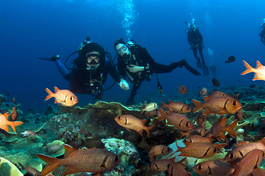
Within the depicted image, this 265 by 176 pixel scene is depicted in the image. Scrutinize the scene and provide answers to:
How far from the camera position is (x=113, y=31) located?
107 metres

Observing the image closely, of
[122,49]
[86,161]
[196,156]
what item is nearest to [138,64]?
[122,49]

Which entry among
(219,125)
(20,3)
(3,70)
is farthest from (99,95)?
(3,70)

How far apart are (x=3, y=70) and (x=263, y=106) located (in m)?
166

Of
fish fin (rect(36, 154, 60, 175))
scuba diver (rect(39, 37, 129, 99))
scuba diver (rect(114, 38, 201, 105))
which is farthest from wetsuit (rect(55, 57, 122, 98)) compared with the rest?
fish fin (rect(36, 154, 60, 175))

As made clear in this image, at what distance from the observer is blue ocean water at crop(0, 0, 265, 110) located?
61250 mm

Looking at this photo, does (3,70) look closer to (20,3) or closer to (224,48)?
(20,3)

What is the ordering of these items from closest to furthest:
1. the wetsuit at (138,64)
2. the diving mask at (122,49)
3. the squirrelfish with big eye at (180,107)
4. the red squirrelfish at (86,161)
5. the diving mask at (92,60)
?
1. the red squirrelfish at (86,161)
2. the squirrelfish with big eye at (180,107)
3. the diving mask at (92,60)
4. the diving mask at (122,49)
5. the wetsuit at (138,64)

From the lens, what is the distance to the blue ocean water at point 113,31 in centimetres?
6125

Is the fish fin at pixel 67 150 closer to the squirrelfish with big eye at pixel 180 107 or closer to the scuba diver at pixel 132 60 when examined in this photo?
the squirrelfish with big eye at pixel 180 107

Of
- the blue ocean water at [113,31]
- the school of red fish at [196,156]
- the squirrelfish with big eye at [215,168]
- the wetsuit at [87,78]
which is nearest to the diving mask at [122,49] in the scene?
the wetsuit at [87,78]

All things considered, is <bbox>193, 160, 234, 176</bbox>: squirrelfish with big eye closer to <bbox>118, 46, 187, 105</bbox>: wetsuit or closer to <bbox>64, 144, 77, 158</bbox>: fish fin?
<bbox>64, 144, 77, 158</bbox>: fish fin

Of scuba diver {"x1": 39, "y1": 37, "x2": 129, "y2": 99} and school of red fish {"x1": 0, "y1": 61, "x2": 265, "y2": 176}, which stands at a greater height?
scuba diver {"x1": 39, "y1": 37, "x2": 129, "y2": 99}

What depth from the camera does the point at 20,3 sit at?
175 feet

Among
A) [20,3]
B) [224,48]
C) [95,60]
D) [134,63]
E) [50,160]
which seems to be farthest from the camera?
[224,48]
